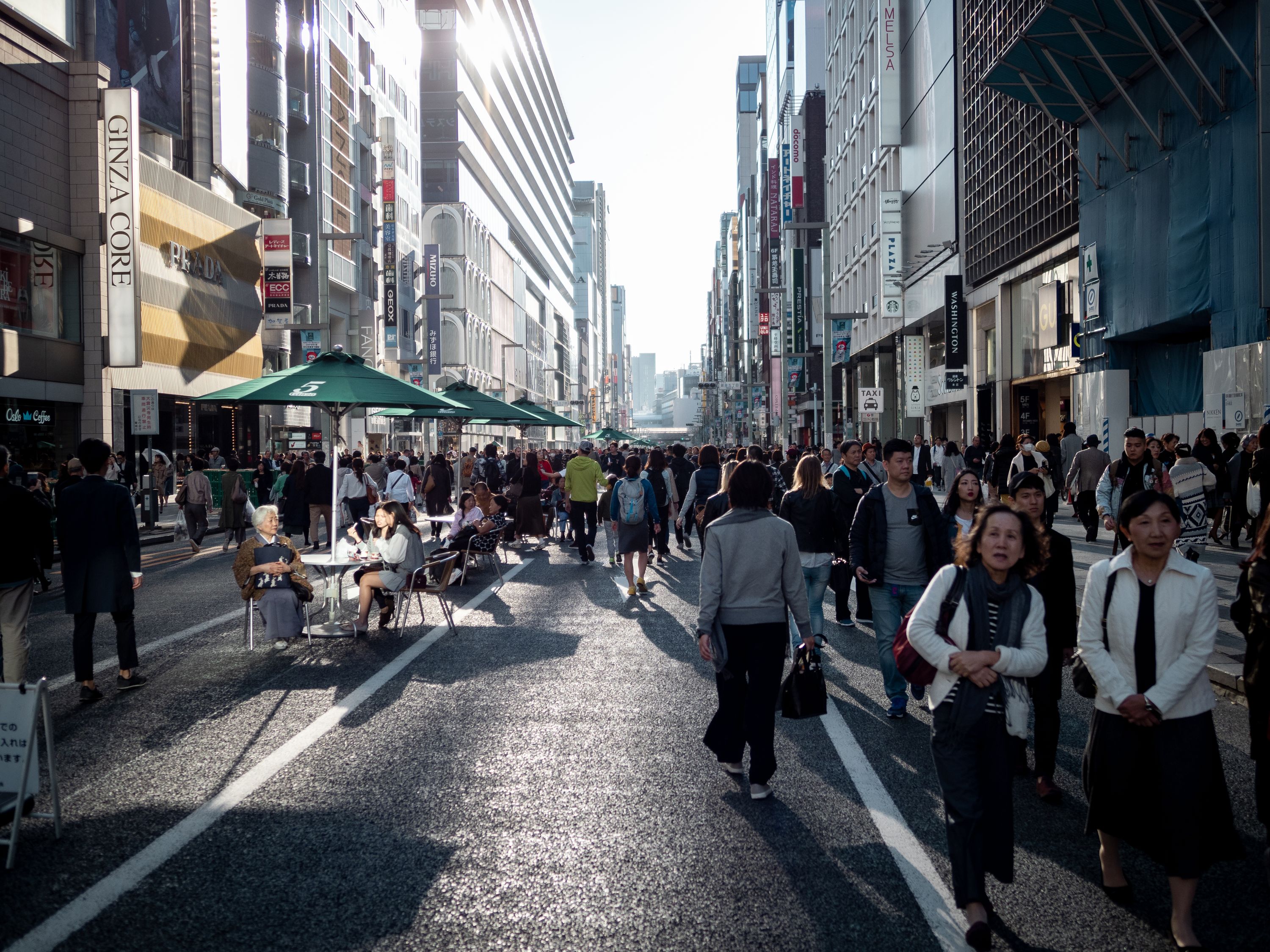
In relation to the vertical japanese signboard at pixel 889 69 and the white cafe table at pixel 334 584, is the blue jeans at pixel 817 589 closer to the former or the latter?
the white cafe table at pixel 334 584

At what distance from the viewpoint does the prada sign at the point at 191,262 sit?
113 ft

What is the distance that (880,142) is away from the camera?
43.0m

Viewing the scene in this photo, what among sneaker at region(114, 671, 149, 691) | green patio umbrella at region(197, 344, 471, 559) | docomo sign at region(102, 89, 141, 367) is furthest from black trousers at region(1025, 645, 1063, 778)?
docomo sign at region(102, 89, 141, 367)

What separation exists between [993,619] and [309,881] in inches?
113

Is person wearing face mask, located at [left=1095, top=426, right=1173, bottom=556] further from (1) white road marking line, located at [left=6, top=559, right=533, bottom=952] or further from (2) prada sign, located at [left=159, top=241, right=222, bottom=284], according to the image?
(2) prada sign, located at [left=159, top=241, right=222, bottom=284]

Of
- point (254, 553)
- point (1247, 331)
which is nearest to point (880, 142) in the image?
point (1247, 331)

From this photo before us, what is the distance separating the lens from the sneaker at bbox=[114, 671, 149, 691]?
26.5 feet

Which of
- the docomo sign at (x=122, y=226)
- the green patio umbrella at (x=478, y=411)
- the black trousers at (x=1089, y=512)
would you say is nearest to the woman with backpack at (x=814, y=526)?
the black trousers at (x=1089, y=512)

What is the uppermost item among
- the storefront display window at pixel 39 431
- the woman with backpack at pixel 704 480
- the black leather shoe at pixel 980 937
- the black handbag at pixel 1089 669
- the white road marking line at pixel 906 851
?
the storefront display window at pixel 39 431

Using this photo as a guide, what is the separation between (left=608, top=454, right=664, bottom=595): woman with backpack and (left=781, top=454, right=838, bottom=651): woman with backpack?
13.7ft

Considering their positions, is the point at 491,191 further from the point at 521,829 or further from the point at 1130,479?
the point at 521,829

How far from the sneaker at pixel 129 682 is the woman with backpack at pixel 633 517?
6.46 meters

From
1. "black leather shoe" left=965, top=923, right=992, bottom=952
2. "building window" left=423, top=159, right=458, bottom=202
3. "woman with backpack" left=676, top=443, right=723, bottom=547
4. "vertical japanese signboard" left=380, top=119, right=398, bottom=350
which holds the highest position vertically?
"building window" left=423, top=159, right=458, bottom=202

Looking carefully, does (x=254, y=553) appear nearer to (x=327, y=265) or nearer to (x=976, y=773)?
(x=976, y=773)
